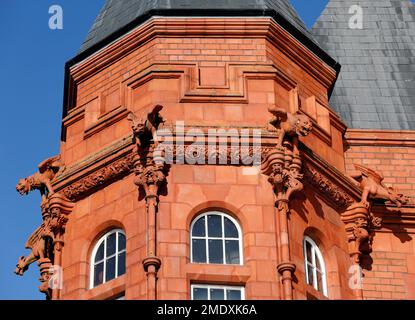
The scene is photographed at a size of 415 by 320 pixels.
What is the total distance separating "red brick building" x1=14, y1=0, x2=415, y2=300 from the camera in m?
32.1

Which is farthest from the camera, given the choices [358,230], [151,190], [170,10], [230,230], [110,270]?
[170,10]

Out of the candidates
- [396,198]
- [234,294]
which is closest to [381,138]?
[396,198]

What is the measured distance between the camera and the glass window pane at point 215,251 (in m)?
32.1

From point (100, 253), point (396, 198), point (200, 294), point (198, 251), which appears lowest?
point (200, 294)

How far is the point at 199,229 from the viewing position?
32.5 m

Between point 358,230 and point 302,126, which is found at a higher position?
point 302,126

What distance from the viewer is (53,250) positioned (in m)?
34.2

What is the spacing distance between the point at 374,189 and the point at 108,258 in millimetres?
6084

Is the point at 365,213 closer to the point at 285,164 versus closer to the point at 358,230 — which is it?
the point at 358,230

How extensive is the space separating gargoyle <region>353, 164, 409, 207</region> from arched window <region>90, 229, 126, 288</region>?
5373 mm

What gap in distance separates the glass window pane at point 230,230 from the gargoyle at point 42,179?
4218 mm

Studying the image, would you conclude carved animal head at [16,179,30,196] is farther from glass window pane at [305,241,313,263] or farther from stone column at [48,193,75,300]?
glass window pane at [305,241,313,263]
